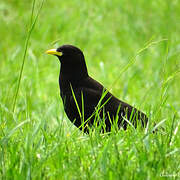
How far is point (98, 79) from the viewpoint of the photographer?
649cm

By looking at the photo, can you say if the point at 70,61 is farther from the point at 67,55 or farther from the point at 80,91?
the point at 80,91

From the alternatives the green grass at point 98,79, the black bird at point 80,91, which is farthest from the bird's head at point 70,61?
the green grass at point 98,79

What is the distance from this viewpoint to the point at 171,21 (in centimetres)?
739

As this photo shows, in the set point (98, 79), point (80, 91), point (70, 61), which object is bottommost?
point (98, 79)

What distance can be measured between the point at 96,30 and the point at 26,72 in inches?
66.0

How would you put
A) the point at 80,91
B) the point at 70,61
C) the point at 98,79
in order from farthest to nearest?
the point at 98,79 → the point at 70,61 → the point at 80,91

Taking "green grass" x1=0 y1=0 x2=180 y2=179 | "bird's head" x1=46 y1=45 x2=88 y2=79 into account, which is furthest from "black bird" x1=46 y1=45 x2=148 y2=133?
"green grass" x1=0 y1=0 x2=180 y2=179

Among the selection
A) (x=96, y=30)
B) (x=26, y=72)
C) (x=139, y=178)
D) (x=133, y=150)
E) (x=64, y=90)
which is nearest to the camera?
(x=139, y=178)

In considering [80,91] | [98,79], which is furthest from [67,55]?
[98,79]

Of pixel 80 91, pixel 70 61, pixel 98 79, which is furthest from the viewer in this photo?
pixel 98 79

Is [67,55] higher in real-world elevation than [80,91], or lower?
higher

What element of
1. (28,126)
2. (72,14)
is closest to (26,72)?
(72,14)

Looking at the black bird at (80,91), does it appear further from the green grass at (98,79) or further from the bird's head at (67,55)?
the green grass at (98,79)

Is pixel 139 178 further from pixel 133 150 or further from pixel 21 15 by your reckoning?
pixel 21 15
